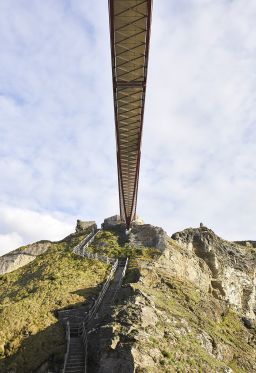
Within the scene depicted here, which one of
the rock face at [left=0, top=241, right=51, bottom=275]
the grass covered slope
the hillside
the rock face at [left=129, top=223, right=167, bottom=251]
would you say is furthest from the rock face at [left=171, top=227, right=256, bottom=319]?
the rock face at [left=0, top=241, right=51, bottom=275]

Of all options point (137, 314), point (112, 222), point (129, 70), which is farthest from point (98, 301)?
point (112, 222)

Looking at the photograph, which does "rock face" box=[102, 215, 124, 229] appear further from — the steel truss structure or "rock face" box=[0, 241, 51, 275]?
the steel truss structure

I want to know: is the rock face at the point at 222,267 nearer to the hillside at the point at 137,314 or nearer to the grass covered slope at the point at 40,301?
the hillside at the point at 137,314

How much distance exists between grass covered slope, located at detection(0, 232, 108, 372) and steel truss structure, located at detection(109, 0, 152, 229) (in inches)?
546

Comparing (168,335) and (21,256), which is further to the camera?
(21,256)

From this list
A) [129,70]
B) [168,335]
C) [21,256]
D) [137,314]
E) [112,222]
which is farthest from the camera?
[112,222]

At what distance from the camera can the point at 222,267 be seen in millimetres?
56875

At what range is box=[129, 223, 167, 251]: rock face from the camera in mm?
48188

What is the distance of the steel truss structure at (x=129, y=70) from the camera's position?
23.6m

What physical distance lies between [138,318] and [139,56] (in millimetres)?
19220

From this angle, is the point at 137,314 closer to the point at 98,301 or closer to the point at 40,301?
the point at 98,301

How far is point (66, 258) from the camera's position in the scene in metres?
45.7

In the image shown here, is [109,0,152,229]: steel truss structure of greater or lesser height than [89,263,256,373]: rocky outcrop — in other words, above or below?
above

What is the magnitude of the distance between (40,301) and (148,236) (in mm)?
22063
